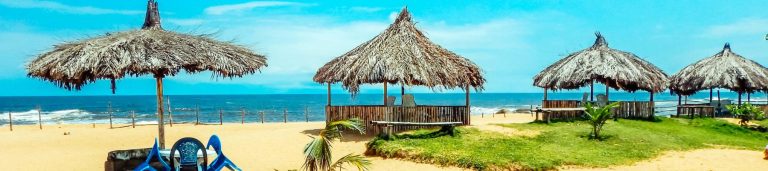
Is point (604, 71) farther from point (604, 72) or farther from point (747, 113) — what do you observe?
point (747, 113)

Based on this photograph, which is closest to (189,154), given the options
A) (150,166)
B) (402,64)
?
(150,166)

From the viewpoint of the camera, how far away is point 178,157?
25.6ft

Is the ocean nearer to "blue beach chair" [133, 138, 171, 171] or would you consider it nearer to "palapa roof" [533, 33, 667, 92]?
"palapa roof" [533, 33, 667, 92]

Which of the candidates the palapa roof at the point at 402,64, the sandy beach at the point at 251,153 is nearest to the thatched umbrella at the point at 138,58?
the sandy beach at the point at 251,153

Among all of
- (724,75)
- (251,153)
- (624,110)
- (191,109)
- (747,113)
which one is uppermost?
(724,75)

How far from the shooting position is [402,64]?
16.0 metres

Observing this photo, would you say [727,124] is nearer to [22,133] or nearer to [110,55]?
[110,55]

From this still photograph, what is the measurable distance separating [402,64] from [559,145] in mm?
4460

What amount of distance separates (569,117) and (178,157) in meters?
14.0

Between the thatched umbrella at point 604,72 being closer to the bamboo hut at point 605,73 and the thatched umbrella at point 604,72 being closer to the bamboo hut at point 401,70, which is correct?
the bamboo hut at point 605,73

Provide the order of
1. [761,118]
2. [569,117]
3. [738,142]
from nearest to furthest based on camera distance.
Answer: [738,142] < [569,117] < [761,118]

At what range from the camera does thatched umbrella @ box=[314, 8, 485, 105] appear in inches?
626

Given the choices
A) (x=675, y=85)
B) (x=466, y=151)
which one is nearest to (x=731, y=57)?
(x=675, y=85)

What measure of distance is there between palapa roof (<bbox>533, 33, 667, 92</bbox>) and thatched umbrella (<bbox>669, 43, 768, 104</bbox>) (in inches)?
144
